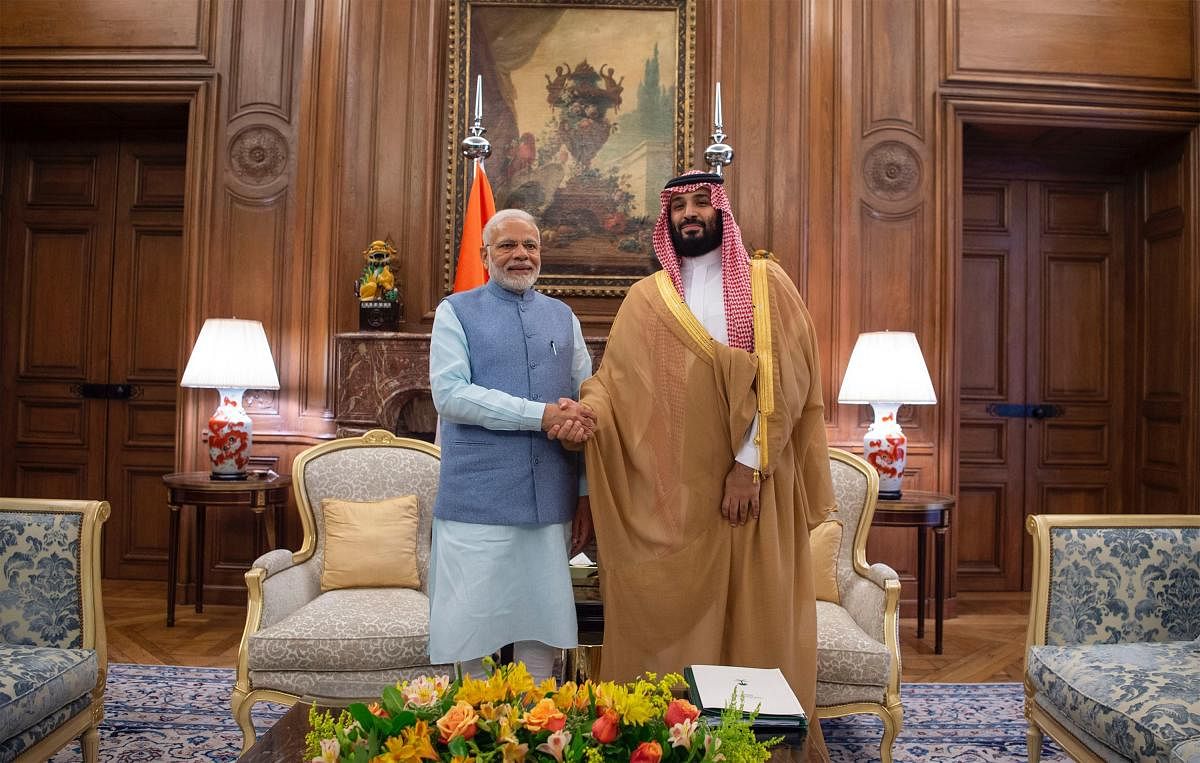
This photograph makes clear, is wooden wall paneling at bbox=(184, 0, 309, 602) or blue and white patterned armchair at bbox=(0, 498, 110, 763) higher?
wooden wall paneling at bbox=(184, 0, 309, 602)

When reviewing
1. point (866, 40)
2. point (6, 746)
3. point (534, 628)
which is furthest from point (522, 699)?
point (866, 40)

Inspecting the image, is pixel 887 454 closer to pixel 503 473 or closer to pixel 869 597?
pixel 869 597

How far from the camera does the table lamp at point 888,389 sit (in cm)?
403

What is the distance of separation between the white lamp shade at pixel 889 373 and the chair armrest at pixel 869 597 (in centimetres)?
138

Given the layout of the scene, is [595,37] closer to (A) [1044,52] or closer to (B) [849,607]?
(A) [1044,52]

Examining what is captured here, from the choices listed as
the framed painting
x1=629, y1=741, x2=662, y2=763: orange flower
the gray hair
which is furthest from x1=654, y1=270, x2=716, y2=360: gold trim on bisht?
the framed painting

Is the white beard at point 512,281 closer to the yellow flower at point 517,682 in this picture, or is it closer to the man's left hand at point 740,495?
the man's left hand at point 740,495

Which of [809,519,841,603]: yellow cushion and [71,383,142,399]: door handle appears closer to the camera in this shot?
[809,519,841,603]: yellow cushion

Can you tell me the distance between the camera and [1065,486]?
5.30 meters

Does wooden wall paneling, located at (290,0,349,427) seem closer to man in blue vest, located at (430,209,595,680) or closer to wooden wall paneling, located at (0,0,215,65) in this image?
wooden wall paneling, located at (0,0,215,65)

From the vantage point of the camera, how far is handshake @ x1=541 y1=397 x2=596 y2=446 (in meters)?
2.10

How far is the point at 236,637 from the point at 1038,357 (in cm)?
499

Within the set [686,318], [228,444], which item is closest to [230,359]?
[228,444]

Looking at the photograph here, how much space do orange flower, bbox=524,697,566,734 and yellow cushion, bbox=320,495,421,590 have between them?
193 cm
